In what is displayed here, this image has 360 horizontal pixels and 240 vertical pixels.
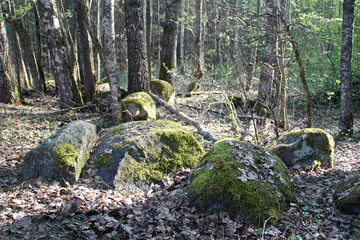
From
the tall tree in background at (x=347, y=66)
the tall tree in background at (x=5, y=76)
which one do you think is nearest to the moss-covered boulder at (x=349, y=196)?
the tall tree in background at (x=347, y=66)

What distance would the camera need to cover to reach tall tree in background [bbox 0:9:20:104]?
948 centimetres

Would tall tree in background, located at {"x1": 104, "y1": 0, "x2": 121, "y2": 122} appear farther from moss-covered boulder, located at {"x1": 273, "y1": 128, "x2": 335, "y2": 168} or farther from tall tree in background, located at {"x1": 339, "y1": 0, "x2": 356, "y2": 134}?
tall tree in background, located at {"x1": 339, "y1": 0, "x2": 356, "y2": 134}

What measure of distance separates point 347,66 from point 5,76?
12.1 meters

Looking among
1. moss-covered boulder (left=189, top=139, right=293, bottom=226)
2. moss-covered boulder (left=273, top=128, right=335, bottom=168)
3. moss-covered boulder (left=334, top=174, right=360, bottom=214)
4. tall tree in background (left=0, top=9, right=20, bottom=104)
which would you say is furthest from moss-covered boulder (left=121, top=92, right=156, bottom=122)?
moss-covered boulder (left=334, top=174, right=360, bottom=214)

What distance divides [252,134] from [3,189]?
18.8 feet

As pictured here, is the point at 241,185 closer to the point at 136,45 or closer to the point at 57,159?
the point at 57,159

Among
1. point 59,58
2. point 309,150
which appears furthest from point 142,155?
point 59,58

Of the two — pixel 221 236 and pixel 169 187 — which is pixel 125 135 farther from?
pixel 221 236

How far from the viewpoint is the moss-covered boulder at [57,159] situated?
4.45 metres

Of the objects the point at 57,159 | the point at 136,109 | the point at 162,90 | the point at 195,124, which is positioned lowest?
the point at 195,124

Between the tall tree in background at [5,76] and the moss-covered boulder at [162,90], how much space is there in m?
5.32

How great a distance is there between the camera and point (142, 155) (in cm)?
480

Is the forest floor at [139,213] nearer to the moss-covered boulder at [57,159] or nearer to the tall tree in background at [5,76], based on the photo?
the moss-covered boulder at [57,159]

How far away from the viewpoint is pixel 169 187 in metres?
4.53
